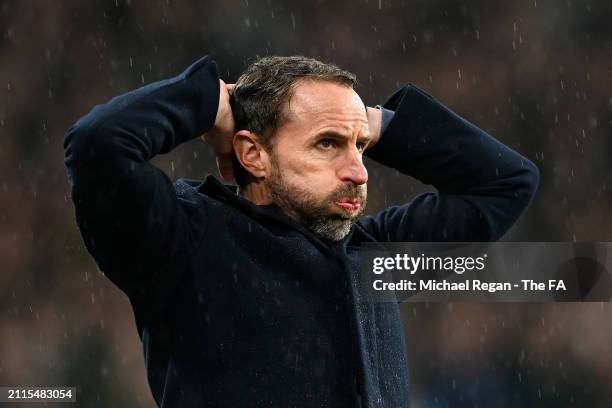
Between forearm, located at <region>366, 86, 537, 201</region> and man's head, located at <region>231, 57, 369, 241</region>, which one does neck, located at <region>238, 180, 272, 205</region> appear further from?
forearm, located at <region>366, 86, 537, 201</region>

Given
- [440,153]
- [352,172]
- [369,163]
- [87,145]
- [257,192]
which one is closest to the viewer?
[87,145]

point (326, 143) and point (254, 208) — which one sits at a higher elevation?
point (326, 143)

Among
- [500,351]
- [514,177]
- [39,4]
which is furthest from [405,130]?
[39,4]

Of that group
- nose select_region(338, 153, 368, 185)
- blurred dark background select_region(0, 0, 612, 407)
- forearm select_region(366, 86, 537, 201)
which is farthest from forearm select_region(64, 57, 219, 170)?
blurred dark background select_region(0, 0, 612, 407)

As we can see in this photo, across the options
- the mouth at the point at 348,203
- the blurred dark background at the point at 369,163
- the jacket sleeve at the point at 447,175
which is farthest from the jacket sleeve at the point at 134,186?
the blurred dark background at the point at 369,163

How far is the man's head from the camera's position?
1.74 meters

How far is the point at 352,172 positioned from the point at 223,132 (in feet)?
0.88

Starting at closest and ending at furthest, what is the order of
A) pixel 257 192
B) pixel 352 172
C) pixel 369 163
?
pixel 352 172
pixel 257 192
pixel 369 163

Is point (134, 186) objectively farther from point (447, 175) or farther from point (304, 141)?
point (447, 175)

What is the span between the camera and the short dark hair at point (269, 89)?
1.79 metres

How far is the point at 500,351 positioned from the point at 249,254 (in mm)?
4268

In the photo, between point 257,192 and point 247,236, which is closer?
point 247,236

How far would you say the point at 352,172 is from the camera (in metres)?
1.73

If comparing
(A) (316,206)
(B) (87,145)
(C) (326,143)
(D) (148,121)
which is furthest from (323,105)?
(B) (87,145)
